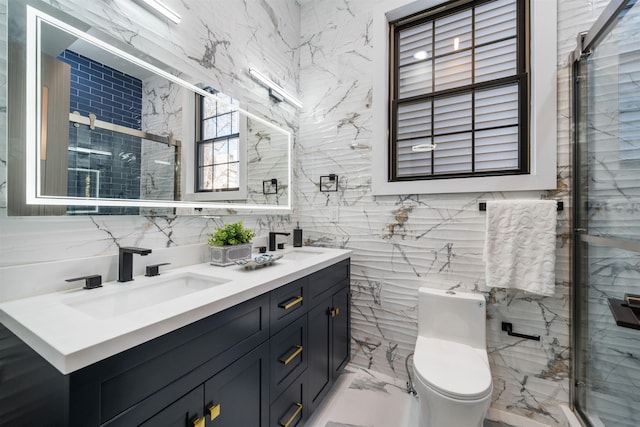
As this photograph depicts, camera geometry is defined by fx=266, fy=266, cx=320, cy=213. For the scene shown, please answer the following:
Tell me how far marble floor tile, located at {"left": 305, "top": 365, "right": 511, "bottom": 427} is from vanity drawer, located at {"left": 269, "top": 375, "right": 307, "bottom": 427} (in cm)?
25

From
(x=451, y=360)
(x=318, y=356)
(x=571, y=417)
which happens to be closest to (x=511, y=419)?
(x=571, y=417)

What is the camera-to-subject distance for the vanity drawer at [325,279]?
4.95ft

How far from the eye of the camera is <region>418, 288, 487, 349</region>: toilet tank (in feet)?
5.34

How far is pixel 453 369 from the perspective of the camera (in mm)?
1356

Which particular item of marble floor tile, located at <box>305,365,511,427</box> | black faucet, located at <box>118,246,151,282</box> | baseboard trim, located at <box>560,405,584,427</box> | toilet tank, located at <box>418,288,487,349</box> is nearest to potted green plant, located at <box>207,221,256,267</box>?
black faucet, located at <box>118,246,151,282</box>

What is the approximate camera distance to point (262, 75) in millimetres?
1980

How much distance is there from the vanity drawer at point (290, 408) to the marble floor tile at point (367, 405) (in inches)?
10.0

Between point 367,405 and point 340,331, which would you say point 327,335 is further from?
point 367,405

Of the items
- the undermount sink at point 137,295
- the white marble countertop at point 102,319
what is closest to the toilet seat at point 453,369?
the white marble countertop at point 102,319

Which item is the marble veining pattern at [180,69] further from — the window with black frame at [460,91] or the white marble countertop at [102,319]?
the window with black frame at [460,91]

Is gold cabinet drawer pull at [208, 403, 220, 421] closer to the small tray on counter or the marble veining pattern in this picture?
the small tray on counter

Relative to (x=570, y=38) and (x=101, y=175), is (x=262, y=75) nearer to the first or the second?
(x=101, y=175)

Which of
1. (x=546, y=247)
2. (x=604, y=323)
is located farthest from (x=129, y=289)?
(x=604, y=323)

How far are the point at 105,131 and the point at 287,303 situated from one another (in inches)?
42.4
